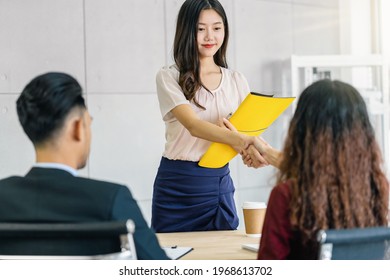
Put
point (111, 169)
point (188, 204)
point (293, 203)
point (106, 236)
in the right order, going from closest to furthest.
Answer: point (106, 236) < point (293, 203) < point (188, 204) < point (111, 169)

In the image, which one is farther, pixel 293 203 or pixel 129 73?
pixel 129 73

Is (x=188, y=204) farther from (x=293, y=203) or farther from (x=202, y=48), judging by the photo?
(x=293, y=203)

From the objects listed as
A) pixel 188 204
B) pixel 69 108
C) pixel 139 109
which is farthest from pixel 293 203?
pixel 139 109

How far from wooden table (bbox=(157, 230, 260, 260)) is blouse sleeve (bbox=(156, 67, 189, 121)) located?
1.59ft

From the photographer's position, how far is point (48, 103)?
1.31 meters

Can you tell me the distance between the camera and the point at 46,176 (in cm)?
130

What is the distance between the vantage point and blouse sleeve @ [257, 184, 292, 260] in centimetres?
127

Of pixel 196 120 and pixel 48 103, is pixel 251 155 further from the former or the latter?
pixel 48 103

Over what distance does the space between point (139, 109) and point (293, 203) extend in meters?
1.24

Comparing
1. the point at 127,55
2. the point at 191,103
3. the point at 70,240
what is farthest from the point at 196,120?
the point at 70,240

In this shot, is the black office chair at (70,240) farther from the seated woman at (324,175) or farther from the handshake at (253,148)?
the handshake at (253,148)

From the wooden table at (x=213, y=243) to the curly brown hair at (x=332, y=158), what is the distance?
13.4 inches

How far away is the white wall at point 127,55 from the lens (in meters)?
2.19
